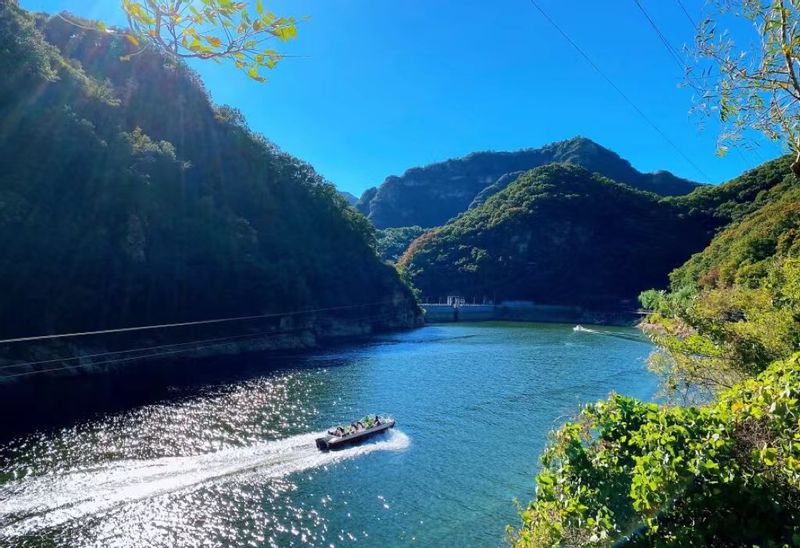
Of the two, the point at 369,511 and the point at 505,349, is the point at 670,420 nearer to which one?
the point at 369,511

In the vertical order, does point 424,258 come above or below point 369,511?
above

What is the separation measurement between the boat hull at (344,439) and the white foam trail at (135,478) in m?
0.40

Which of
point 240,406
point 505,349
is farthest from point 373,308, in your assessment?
point 240,406

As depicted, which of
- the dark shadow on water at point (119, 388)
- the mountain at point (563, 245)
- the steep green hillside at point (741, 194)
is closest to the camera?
the dark shadow on water at point (119, 388)

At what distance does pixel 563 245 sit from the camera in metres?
148

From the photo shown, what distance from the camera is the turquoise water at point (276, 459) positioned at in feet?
59.2

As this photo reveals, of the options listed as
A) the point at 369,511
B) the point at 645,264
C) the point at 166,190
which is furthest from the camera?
the point at 645,264

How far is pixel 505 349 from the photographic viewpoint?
6488cm

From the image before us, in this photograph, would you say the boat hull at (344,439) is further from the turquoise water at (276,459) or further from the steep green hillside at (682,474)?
the steep green hillside at (682,474)

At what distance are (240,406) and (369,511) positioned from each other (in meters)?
17.7

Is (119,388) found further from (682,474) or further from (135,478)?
(682,474)

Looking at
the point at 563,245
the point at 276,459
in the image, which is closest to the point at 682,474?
the point at 276,459

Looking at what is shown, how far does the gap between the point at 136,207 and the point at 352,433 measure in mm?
40659

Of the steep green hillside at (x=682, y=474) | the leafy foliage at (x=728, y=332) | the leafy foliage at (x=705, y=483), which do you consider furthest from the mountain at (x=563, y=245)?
the leafy foliage at (x=705, y=483)
